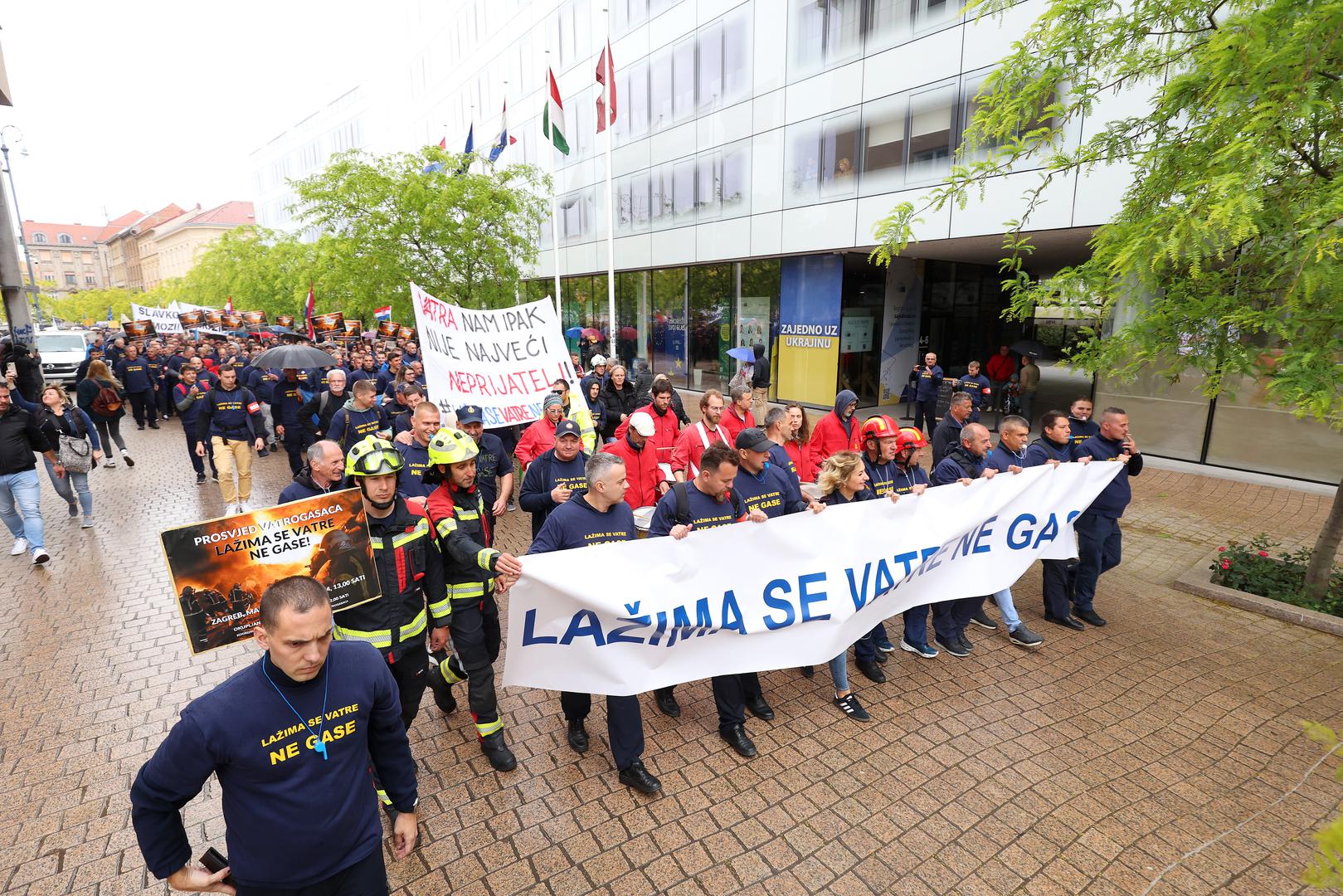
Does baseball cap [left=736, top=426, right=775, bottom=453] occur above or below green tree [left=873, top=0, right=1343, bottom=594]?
below

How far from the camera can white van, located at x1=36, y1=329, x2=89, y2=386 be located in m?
25.8

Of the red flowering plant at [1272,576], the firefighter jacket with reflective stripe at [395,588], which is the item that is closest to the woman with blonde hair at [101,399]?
the firefighter jacket with reflective stripe at [395,588]

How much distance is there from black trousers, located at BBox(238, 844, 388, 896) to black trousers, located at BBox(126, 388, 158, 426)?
1946cm

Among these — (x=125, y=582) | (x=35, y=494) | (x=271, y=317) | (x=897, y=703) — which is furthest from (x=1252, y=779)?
(x=271, y=317)

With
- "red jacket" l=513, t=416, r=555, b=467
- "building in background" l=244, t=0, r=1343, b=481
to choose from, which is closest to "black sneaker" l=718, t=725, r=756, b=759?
"red jacket" l=513, t=416, r=555, b=467

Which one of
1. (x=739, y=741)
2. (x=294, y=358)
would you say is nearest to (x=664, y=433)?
(x=739, y=741)

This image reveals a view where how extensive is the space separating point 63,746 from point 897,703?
5790 mm

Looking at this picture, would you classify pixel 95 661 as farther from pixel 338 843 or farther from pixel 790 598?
pixel 790 598

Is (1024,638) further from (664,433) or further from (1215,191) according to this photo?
(664,433)

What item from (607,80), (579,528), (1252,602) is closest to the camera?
(579,528)

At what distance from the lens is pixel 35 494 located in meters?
7.95

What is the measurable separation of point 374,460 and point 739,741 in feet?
9.47

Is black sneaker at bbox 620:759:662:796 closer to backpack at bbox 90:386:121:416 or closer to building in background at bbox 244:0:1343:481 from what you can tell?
building in background at bbox 244:0:1343:481

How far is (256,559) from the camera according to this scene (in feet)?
10.6
